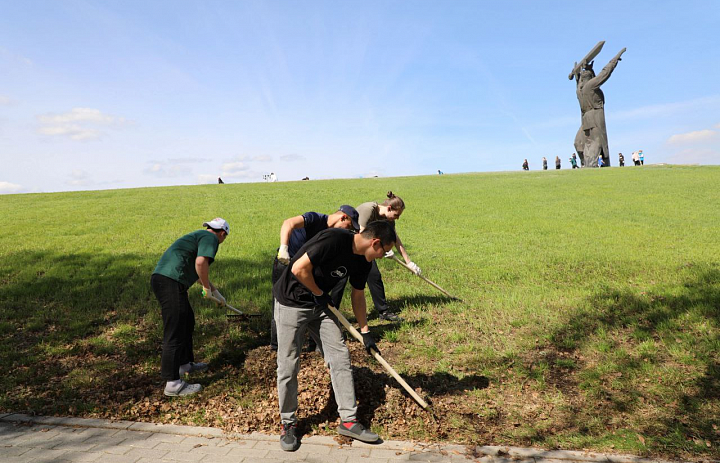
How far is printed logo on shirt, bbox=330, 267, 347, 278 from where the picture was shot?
12.3 feet

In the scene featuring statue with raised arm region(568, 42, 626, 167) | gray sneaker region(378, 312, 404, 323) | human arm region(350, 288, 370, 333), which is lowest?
gray sneaker region(378, 312, 404, 323)

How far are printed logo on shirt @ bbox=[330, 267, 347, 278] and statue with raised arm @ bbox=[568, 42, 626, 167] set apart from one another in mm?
38429

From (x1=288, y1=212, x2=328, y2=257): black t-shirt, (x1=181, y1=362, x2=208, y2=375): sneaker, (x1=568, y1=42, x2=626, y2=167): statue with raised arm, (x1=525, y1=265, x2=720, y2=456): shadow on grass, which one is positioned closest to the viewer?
(x1=525, y1=265, x2=720, y2=456): shadow on grass

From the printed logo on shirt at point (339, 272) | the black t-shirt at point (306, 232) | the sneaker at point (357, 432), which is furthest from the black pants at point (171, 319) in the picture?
the sneaker at point (357, 432)

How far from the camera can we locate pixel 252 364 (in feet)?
17.9

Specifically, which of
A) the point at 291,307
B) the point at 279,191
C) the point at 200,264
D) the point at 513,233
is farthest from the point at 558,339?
the point at 279,191

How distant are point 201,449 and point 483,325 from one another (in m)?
4.30

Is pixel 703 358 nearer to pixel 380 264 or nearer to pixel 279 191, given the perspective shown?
pixel 380 264

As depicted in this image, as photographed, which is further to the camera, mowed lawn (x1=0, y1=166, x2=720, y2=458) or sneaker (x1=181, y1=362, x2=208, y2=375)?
sneaker (x1=181, y1=362, x2=208, y2=375)

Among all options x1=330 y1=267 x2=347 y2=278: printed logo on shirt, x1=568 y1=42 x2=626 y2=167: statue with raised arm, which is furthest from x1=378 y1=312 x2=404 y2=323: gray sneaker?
x1=568 y1=42 x2=626 y2=167: statue with raised arm

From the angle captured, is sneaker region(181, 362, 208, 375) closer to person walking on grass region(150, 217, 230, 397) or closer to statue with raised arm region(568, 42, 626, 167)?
person walking on grass region(150, 217, 230, 397)

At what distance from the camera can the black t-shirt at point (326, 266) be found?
3.58 meters

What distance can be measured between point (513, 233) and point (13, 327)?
1262 cm

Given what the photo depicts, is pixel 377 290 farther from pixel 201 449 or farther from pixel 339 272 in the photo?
pixel 201 449
